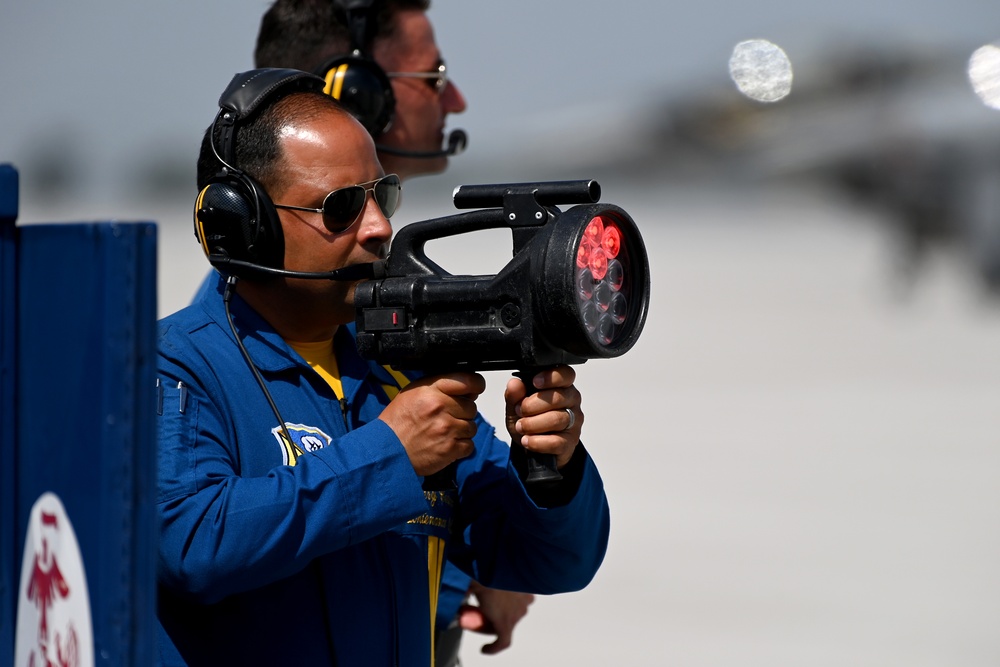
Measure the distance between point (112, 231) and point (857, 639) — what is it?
14.9 feet

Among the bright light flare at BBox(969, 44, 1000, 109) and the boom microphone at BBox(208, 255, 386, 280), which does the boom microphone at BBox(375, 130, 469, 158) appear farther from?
the bright light flare at BBox(969, 44, 1000, 109)

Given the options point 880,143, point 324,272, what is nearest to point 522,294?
point 324,272

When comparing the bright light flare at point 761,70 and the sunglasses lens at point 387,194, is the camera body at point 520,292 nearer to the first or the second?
the sunglasses lens at point 387,194

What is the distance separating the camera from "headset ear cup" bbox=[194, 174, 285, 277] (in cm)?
186

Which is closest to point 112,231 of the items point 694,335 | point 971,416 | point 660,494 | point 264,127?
point 264,127

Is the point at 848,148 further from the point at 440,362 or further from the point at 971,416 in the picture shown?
the point at 440,362

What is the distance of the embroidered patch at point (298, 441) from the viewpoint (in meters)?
1.76

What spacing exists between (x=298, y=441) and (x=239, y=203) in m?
0.40

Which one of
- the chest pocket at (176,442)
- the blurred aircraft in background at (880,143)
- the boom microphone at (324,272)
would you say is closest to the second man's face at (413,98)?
the boom microphone at (324,272)

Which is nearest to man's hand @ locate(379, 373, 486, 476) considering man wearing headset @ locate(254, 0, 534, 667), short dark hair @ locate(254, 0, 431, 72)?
man wearing headset @ locate(254, 0, 534, 667)

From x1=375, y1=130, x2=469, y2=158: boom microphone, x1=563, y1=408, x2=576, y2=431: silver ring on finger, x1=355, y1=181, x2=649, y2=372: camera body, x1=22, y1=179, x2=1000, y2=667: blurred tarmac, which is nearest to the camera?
x1=355, y1=181, x2=649, y2=372: camera body

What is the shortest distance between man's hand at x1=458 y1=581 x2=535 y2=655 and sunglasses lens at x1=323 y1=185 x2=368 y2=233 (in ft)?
4.23

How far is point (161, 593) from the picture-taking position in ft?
5.54

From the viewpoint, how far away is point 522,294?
1.60 meters
